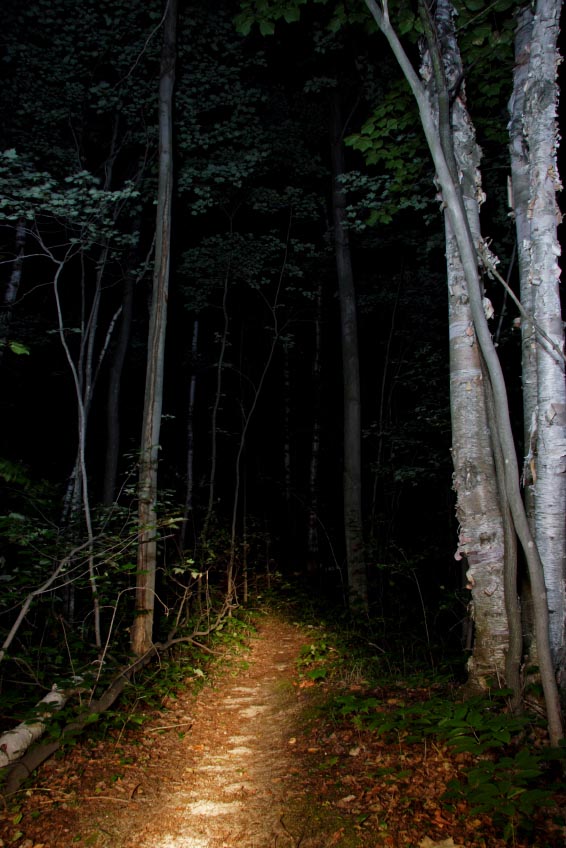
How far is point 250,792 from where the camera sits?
3.50 metres

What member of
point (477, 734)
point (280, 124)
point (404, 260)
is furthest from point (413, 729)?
point (404, 260)

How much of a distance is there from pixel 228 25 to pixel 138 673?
997cm

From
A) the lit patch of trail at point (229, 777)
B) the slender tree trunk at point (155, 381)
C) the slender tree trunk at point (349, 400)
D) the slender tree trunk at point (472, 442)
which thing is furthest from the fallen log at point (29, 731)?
the slender tree trunk at point (349, 400)

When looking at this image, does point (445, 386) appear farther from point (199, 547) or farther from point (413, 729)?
point (413, 729)

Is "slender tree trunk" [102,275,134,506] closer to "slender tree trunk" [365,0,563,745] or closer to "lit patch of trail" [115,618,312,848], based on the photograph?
"lit patch of trail" [115,618,312,848]

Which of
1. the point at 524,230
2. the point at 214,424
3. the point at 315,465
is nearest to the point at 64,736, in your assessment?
the point at 524,230

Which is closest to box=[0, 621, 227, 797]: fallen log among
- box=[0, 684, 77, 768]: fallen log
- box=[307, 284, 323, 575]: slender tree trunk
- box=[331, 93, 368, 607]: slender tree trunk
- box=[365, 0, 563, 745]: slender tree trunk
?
box=[0, 684, 77, 768]: fallen log

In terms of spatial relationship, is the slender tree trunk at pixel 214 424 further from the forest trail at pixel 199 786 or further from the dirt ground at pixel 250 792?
the dirt ground at pixel 250 792

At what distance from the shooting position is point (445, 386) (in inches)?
344

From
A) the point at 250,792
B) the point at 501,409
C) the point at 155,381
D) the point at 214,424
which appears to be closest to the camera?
the point at 501,409

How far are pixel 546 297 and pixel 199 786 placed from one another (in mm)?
4517

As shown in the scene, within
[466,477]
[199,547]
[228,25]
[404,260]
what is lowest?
[199,547]

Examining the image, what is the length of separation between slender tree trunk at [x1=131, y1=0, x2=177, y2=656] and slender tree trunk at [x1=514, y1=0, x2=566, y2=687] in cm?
392

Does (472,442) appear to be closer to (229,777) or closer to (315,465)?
(229,777)
